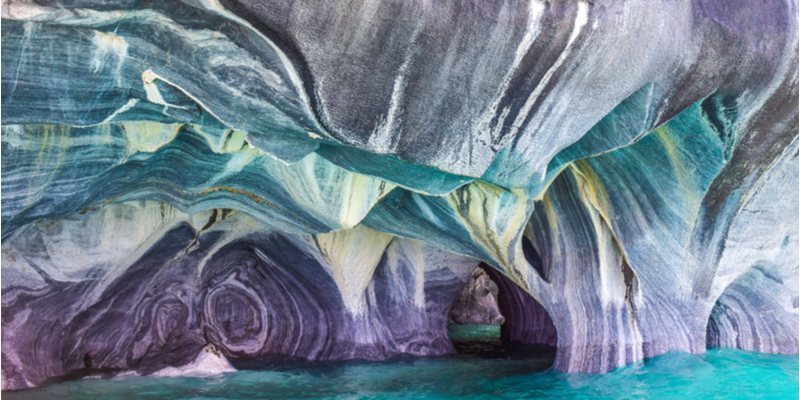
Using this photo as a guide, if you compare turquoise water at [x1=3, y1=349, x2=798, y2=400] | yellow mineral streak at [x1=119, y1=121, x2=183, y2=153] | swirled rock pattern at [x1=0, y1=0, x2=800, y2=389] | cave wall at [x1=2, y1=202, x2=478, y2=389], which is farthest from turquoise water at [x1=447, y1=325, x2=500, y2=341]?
yellow mineral streak at [x1=119, y1=121, x2=183, y2=153]

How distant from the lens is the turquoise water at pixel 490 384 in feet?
14.6

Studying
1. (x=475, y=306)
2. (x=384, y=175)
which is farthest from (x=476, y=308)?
(x=384, y=175)

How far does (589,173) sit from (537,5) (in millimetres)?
2109

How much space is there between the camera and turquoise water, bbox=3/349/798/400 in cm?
444

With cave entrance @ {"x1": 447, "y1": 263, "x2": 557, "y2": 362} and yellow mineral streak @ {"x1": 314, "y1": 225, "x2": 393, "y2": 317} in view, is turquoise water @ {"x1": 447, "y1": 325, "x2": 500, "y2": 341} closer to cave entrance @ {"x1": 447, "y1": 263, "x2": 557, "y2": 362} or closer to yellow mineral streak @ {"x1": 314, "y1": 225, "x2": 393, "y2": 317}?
Answer: cave entrance @ {"x1": 447, "y1": 263, "x2": 557, "y2": 362}

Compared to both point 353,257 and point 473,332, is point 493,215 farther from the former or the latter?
point 473,332

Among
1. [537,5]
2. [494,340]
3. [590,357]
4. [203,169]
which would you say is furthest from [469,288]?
[537,5]

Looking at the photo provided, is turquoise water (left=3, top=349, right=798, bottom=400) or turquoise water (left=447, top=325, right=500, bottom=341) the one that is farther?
turquoise water (left=447, top=325, right=500, bottom=341)

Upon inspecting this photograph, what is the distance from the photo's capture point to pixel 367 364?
5879 millimetres

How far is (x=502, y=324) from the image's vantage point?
27.6ft

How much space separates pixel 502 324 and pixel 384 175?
518cm

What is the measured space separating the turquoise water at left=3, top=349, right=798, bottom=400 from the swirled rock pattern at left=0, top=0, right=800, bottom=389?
0.25 meters

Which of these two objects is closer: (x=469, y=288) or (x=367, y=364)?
(x=367, y=364)

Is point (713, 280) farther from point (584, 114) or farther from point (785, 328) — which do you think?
point (584, 114)
